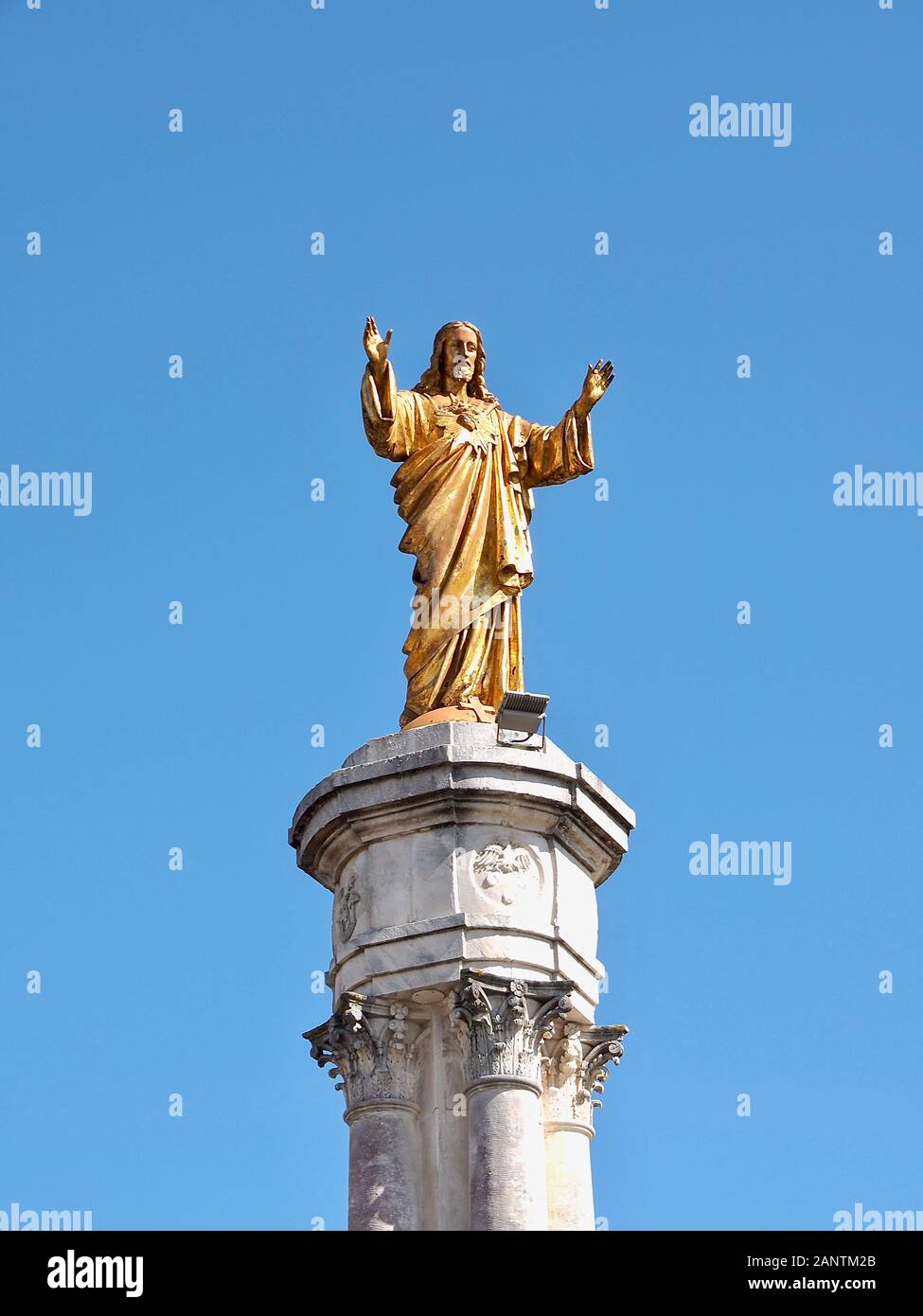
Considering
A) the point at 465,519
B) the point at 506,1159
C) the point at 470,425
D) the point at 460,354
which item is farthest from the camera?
the point at 460,354

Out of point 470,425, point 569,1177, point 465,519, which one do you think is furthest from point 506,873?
point 470,425

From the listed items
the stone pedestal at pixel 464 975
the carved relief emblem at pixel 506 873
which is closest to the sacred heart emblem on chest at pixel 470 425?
the stone pedestal at pixel 464 975

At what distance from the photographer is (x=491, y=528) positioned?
25828mm

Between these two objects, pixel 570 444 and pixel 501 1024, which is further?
pixel 570 444

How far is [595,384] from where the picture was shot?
26.4m

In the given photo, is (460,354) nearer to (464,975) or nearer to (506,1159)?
(464,975)

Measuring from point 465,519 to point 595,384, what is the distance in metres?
1.83

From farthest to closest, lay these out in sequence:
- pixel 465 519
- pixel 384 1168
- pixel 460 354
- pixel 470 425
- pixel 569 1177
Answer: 1. pixel 460 354
2. pixel 470 425
3. pixel 465 519
4. pixel 569 1177
5. pixel 384 1168

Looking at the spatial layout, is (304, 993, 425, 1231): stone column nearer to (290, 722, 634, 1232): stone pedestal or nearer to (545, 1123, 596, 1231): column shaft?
(290, 722, 634, 1232): stone pedestal
